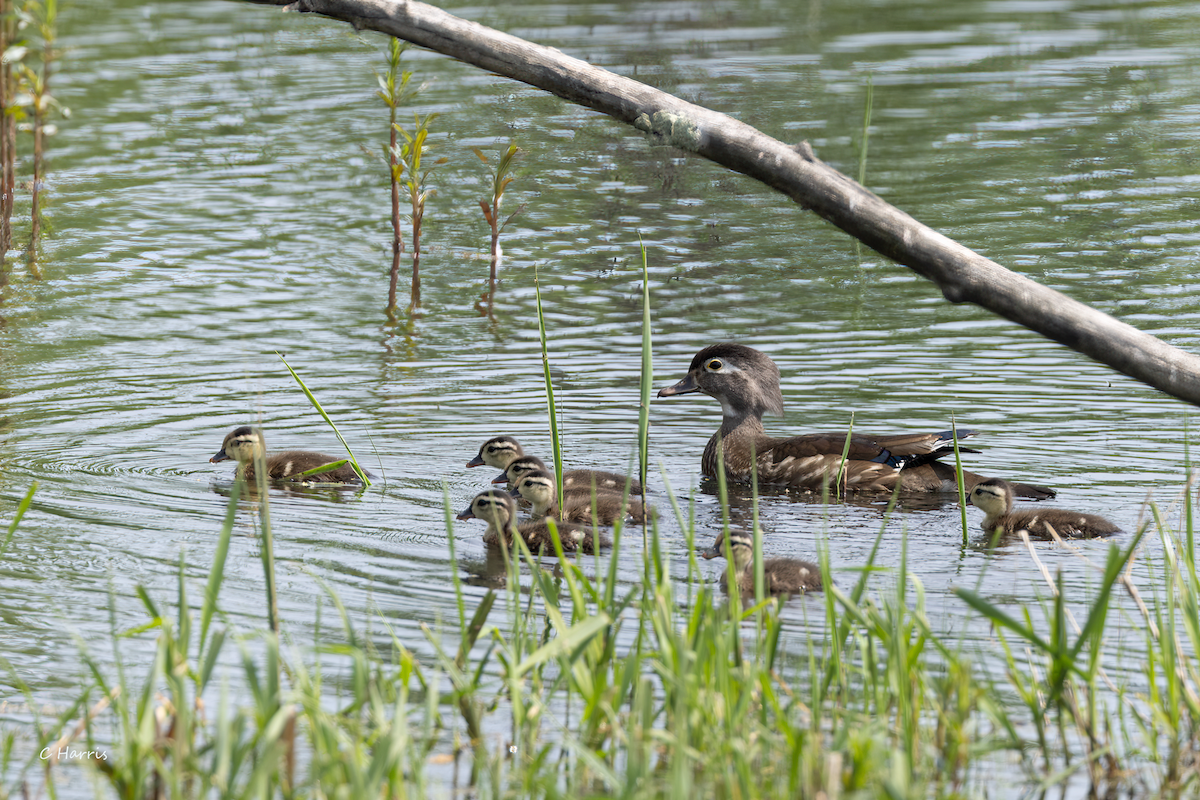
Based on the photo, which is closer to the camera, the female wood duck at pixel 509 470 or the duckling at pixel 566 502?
the duckling at pixel 566 502

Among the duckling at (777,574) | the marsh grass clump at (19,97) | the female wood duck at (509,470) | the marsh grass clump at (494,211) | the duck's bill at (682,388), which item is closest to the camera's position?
the duckling at (777,574)

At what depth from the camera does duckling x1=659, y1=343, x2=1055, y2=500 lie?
22.9 ft

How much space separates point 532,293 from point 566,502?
13.8 feet

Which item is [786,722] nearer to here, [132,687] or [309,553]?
[132,687]

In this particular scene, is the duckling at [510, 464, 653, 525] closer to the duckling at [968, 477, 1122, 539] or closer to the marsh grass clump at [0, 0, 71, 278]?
the duckling at [968, 477, 1122, 539]

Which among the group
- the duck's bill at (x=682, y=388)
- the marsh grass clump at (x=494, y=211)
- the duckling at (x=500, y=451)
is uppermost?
the marsh grass clump at (x=494, y=211)

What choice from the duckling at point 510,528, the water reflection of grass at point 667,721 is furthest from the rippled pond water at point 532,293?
the water reflection of grass at point 667,721

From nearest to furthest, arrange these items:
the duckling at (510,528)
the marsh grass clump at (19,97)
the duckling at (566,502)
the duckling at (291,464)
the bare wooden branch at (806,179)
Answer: the bare wooden branch at (806,179), the duckling at (510,528), the duckling at (566,502), the duckling at (291,464), the marsh grass clump at (19,97)

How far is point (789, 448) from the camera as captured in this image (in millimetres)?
7352

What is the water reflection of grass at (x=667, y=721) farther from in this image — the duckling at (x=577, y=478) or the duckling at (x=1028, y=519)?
the duckling at (x=577, y=478)

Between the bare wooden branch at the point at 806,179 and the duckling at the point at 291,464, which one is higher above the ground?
the bare wooden branch at the point at 806,179

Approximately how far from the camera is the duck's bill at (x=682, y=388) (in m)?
8.02

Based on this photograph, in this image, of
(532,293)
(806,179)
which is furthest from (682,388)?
(806,179)

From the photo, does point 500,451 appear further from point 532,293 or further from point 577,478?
point 532,293
